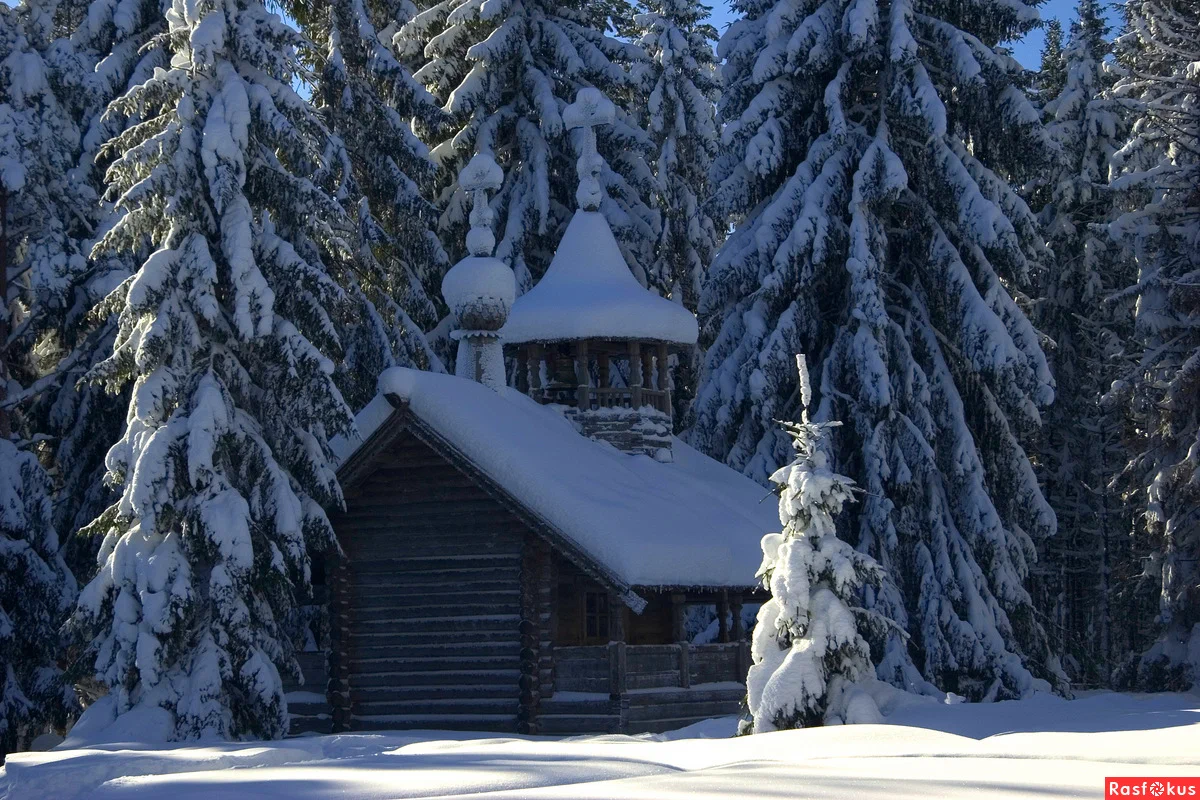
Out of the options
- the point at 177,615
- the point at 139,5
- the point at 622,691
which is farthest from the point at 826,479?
the point at 139,5

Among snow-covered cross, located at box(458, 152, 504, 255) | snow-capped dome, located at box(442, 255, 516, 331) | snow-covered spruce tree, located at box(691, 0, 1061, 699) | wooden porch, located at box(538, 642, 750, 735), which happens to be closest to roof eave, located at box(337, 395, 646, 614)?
wooden porch, located at box(538, 642, 750, 735)

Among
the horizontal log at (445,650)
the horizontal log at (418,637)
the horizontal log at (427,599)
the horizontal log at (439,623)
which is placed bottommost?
the horizontal log at (445,650)

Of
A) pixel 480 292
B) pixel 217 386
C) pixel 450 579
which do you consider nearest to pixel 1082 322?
pixel 480 292

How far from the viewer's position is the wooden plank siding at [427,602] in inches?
943

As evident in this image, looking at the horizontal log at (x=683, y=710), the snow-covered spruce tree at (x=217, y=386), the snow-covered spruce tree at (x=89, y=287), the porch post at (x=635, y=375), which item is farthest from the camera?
the porch post at (x=635, y=375)

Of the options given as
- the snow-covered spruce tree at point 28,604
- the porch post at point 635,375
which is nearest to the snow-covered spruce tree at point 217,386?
the snow-covered spruce tree at point 28,604

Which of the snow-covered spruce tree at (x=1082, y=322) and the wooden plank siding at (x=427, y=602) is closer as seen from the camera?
the wooden plank siding at (x=427, y=602)

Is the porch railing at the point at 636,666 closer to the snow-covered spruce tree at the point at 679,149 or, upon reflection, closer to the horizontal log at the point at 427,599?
the horizontal log at the point at 427,599

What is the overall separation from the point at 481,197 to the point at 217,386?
9009mm

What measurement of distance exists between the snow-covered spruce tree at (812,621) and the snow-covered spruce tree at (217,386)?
8045 millimetres

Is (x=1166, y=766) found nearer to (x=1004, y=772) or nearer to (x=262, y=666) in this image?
(x=1004, y=772)

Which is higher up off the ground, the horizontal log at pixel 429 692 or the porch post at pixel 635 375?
the porch post at pixel 635 375

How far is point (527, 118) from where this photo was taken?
38.5 meters

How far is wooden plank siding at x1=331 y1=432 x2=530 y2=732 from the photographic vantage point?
2395cm
